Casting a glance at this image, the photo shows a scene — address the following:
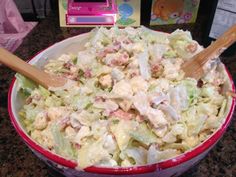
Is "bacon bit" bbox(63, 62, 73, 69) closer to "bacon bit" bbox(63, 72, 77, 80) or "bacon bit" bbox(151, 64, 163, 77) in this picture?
"bacon bit" bbox(63, 72, 77, 80)

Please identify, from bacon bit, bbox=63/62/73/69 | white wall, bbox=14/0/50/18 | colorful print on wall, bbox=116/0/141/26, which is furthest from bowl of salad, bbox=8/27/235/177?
white wall, bbox=14/0/50/18

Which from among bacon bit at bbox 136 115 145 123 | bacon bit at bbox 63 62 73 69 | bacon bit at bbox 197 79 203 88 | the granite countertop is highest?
bacon bit at bbox 136 115 145 123

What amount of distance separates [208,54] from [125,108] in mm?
253

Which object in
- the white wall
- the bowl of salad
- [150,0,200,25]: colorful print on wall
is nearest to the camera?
the bowl of salad

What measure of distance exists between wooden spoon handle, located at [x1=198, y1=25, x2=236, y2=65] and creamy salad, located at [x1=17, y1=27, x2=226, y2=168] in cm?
4

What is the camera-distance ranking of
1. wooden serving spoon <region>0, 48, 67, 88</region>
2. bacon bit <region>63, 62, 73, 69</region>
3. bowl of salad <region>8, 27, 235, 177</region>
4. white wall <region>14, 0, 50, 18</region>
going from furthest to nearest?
white wall <region>14, 0, 50, 18</region>, bacon bit <region>63, 62, 73, 69</region>, wooden serving spoon <region>0, 48, 67, 88</region>, bowl of salad <region>8, 27, 235, 177</region>

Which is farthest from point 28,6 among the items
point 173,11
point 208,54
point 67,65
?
point 208,54

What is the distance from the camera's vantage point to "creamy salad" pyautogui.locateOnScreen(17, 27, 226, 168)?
668 mm

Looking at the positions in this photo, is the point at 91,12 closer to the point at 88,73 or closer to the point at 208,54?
the point at 88,73

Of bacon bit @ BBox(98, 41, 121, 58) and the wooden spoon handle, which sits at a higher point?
the wooden spoon handle

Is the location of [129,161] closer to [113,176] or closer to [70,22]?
[113,176]

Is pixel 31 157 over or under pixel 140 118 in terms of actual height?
under

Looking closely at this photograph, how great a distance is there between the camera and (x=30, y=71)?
805mm

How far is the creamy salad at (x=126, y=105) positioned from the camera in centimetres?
67
